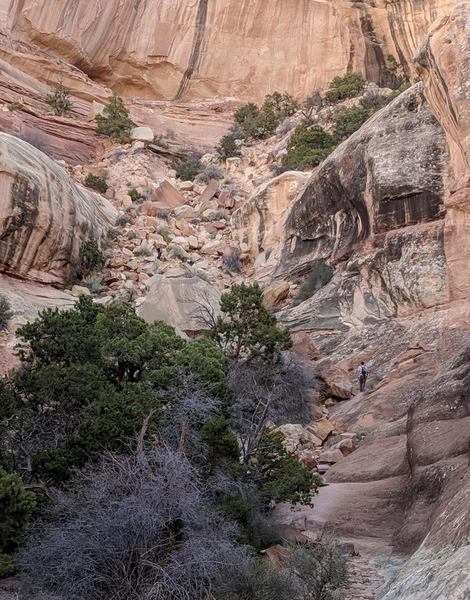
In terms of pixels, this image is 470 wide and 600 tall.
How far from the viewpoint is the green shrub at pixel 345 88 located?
3972 centimetres

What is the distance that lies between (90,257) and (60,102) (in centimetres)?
1823

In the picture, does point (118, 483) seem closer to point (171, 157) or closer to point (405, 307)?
point (405, 307)

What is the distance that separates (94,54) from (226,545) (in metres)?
40.9

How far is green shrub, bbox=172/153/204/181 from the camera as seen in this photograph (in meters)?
37.5

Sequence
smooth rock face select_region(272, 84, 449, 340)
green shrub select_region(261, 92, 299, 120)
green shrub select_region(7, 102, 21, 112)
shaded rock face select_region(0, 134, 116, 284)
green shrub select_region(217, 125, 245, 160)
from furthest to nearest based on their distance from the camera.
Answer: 1. green shrub select_region(261, 92, 299, 120)
2. green shrub select_region(217, 125, 245, 160)
3. green shrub select_region(7, 102, 21, 112)
4. shaded rock face select_region(0, 134, 116, 284)
5. smooth rock face select_region(272, 84, 449, 340)

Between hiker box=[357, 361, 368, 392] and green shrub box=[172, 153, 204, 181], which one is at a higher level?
green shrub box=[172, 153, 204, 181]

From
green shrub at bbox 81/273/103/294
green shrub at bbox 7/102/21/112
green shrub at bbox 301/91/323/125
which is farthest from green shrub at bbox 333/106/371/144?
green shrub at bbox 7/102/21/112

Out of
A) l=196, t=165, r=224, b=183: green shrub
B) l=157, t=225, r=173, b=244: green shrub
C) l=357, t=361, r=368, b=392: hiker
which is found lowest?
l=357, t=361, r=368, b=392: hiker

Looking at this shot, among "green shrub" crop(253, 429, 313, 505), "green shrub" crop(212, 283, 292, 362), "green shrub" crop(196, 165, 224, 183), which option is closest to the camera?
"green shrub" crop(253, 429, 313, 505)

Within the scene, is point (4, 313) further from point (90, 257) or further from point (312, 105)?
point (312, 105)

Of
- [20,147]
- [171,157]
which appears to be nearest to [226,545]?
[20,147]

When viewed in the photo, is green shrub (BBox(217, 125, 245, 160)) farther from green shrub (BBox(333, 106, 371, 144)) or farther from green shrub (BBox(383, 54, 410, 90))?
green shrub (BBox(383, 54, 410, 90))

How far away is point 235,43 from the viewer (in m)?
45.5

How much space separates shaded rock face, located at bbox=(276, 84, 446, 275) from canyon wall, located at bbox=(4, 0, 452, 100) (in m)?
21.0
